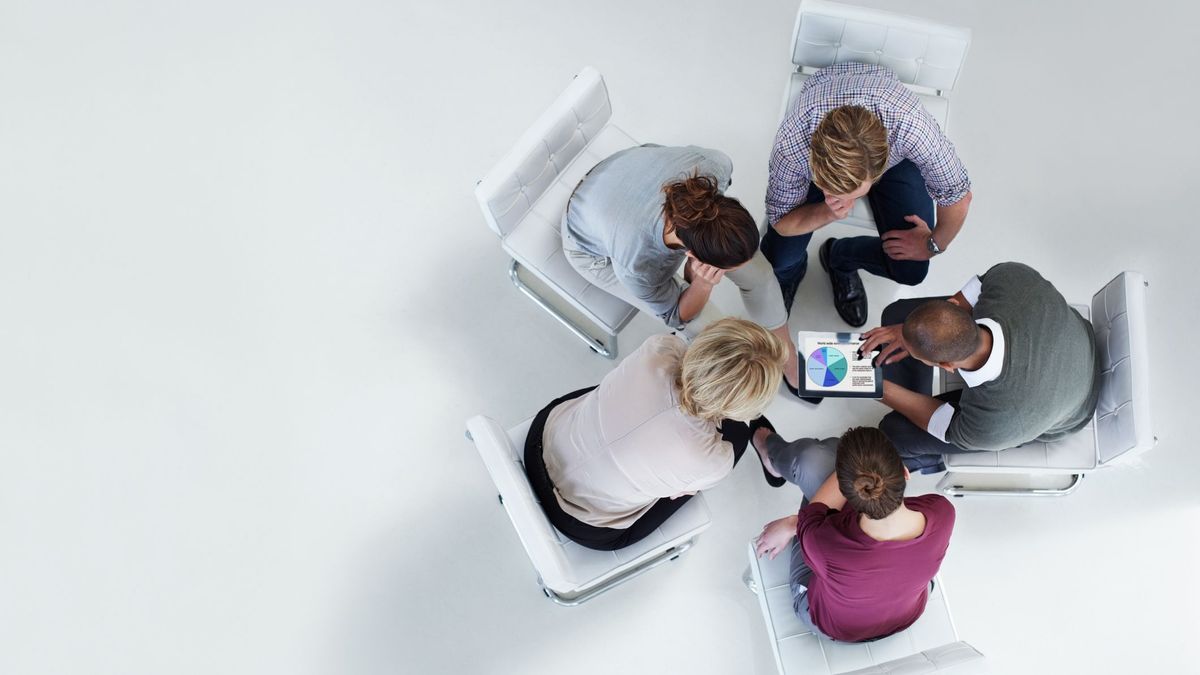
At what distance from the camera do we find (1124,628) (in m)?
2.81

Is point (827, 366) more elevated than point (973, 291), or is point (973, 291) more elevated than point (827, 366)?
point (973, 291)

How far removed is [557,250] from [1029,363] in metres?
1.37

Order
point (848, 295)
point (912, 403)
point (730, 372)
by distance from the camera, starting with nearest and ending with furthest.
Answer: point (730, 372)
point (912, 403)
point (848, 295)

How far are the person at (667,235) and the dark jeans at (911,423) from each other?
419 millimetres

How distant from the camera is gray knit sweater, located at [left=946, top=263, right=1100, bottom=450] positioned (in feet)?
6.74

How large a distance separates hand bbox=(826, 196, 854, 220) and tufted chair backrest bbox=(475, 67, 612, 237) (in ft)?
2.39

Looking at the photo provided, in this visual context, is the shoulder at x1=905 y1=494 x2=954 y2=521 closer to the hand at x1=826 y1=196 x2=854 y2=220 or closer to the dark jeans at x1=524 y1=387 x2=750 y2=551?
the dark jeans at x1=524 y1=387 x2=750 y2=551

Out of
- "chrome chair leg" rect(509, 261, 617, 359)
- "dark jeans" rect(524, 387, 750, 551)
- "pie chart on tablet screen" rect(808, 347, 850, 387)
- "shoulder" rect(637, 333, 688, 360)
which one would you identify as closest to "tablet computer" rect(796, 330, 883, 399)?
"pie chart on tablet screen" rect(808, 347, 850, 387)

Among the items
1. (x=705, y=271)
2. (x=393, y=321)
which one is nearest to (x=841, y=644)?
(x=705, y=271)

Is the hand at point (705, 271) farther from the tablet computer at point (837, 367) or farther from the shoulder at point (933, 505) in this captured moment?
the shoulder at point (933, 505)

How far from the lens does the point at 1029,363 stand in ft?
6.72

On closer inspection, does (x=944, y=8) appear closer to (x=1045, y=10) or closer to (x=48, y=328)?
(x=1045, y=10)

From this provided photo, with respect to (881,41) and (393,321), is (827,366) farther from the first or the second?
(393,321)

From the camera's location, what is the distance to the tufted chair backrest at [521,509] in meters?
1.91
